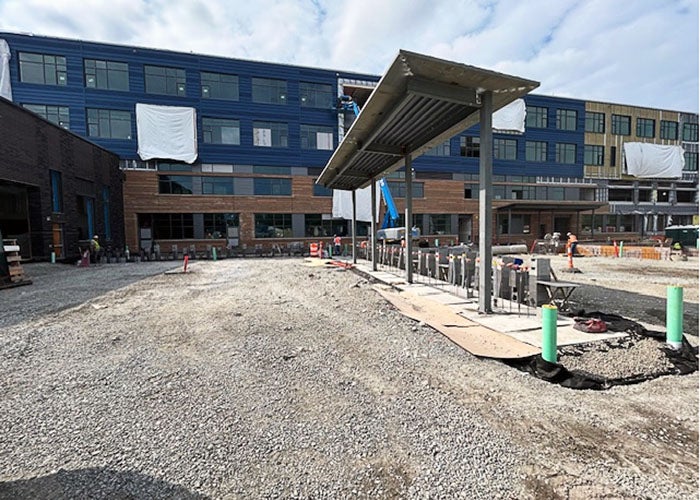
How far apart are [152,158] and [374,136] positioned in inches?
947

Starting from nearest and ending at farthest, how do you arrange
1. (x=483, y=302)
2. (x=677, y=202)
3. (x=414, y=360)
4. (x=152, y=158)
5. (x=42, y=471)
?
(x=42, y=471), (x=414, y=360), (x=483, y=302), (x=152, y=158), (x=677, y=202)

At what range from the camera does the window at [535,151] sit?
37.2 metres

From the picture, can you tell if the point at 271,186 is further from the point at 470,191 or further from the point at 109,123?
the point at 470,191

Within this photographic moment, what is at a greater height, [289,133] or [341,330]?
[289,133]

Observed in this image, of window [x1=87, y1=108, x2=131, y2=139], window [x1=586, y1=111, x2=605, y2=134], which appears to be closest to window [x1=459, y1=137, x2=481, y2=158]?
window [x1=586, y1=111, x2=605, y2=134]

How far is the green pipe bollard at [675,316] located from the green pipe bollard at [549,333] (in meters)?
2.13

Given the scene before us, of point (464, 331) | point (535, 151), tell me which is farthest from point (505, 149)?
point (464, 331)

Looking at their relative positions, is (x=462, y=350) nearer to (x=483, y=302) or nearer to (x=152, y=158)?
(x=483, y=302)

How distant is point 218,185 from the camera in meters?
28.5

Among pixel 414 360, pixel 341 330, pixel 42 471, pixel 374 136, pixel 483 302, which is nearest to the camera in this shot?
pixel 42 471

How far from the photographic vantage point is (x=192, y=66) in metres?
28.0

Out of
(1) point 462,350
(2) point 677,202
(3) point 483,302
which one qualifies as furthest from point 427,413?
(2) point 677,202

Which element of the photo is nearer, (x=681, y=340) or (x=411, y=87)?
(x=681, y=340)

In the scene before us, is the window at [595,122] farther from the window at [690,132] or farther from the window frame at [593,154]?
the window at [690,132]
